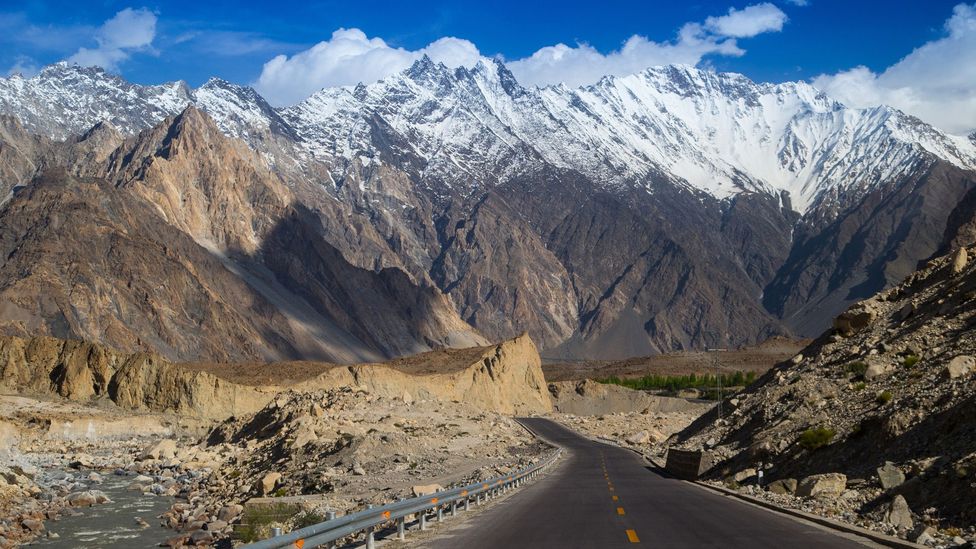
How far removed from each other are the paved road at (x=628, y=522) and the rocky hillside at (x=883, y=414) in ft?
7.91

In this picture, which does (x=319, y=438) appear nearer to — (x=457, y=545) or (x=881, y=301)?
(x=881, y=301)

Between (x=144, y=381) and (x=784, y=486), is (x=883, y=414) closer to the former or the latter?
(x=784, y=486)

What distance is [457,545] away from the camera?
1969 cm

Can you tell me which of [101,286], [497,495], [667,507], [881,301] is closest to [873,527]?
[667,507]

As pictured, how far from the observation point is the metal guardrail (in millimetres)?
15685

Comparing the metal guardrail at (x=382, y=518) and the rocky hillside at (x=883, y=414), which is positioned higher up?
the rocky hillside at (x=883, y=414)

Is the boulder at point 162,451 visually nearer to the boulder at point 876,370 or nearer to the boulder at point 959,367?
the boulder at point 876,370

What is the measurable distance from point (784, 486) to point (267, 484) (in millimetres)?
21835

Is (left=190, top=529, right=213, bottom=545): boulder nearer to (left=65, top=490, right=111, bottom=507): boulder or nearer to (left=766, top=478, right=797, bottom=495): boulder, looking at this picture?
(left=65, top=490, right=111, bottom=507): boulder

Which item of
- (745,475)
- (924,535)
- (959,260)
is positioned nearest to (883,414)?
(745,475)

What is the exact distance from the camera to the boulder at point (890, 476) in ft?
86.1

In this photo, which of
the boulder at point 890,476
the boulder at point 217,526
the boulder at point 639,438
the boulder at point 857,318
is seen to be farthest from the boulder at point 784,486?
the boulder at point 639,438

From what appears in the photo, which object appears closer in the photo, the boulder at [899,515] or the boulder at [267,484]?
the boulder at [899,515]

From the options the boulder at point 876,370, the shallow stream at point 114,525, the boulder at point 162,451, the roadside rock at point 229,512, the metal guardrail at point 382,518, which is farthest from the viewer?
the boulder at point 162,451
